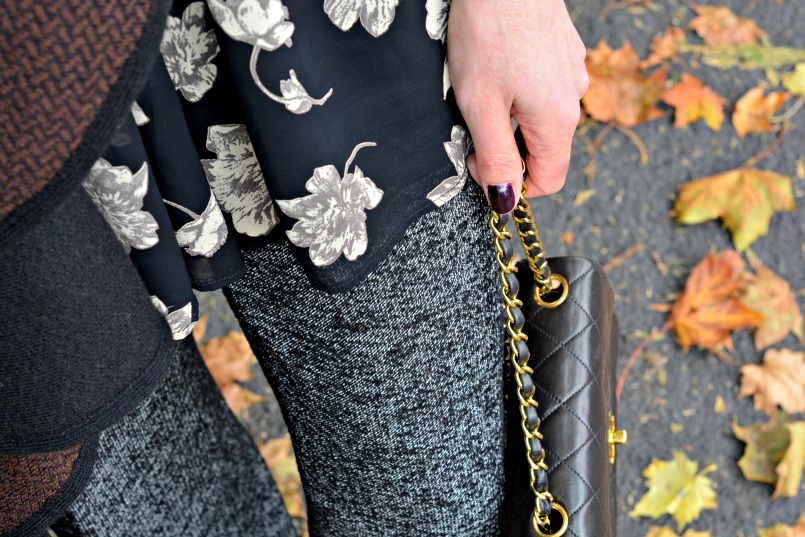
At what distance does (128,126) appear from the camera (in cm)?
54

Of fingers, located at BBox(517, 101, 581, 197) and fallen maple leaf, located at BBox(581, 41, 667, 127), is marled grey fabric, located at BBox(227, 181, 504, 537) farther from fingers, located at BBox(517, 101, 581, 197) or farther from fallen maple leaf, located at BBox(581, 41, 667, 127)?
fallen maple leaf, located at BBox(581, 41, 667, 127)

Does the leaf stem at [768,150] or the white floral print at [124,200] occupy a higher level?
the white floral print at [124,200]

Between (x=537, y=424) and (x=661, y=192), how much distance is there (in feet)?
4.11

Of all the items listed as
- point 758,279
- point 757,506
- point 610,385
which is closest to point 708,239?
point 758,279

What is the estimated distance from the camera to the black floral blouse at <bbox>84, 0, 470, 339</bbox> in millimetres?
569

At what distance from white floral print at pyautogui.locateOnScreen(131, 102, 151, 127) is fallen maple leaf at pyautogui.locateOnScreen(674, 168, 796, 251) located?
1581 millimetres

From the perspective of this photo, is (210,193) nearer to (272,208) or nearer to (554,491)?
(272,208)

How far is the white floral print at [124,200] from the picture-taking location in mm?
555

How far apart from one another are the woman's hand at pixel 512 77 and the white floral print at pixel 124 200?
0.93 ft

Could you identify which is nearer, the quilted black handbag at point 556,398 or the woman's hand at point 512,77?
the woman's hand at point 512,77

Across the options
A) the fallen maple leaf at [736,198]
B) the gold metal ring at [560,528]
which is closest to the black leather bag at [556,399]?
the gold metal ring at [560,528]

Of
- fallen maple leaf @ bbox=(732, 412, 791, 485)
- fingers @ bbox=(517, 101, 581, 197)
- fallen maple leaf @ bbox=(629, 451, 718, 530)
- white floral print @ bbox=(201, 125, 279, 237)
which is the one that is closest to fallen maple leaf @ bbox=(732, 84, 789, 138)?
fallen maple leaf @ bbox=(732, 412, 791, 485)

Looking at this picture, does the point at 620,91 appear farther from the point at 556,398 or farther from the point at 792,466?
the point at 556,398

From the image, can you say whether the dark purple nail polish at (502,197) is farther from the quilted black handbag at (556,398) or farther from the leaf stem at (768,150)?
the leaf stem at (768,150)
